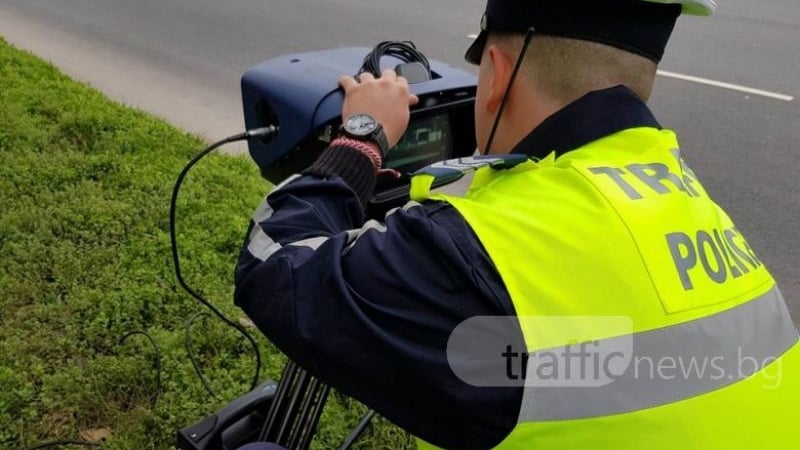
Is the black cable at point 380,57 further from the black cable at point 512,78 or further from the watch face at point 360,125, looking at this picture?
the black cable at point 512,78

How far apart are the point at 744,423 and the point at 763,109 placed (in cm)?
531

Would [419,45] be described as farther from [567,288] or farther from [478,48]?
[567,288]

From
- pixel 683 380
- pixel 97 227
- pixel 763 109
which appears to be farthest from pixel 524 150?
pixel 763 109

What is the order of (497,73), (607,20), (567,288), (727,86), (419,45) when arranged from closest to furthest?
1. (567,288)
2. (607,20)
3. (497,73)
4. (727,86)
5. (419,45)

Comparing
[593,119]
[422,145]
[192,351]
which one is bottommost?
Result: [192,351]

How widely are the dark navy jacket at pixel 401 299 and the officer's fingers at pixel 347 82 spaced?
1.23 feet

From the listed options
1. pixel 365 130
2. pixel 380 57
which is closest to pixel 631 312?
pixel 365 130

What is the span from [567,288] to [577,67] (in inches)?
15.9

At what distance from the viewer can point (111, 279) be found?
3.19m

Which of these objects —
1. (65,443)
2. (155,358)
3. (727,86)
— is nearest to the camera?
(65,443)

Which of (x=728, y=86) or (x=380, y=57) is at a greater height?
(x=380, y=57)

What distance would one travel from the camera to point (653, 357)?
1.06 m

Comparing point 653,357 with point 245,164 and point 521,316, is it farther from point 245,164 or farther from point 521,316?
point 245,164

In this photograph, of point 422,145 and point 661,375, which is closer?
point 661,375
